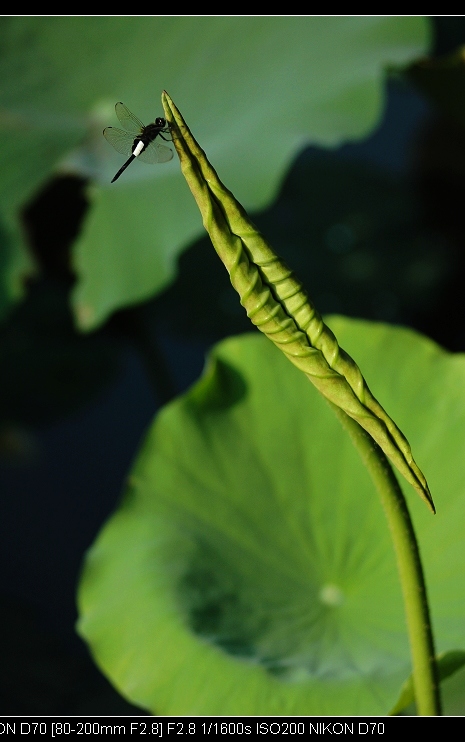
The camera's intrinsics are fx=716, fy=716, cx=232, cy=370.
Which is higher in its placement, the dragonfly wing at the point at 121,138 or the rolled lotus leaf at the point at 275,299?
the dragonfly wing at the point at 121,138

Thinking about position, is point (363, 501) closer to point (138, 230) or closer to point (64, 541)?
point (138, 230)

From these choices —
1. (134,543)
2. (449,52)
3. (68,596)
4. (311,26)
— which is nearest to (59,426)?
(68,596)

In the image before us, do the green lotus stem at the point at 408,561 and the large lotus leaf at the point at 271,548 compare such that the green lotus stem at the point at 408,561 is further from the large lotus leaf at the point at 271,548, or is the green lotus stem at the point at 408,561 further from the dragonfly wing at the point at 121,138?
the dragonfly wing at the point at 121,138

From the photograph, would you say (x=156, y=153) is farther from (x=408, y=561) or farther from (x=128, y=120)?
(x=408, y=561)

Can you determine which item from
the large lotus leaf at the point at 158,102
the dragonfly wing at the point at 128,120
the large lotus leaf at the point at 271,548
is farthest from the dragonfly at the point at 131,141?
the large lotus leaf at the point at 158,102

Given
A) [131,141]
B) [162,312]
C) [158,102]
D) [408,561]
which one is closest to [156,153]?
[131,141]

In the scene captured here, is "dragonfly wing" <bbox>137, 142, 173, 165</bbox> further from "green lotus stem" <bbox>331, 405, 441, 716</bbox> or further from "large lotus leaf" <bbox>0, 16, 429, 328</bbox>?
"large lotus leaf" <bbox>0, 16, 429, 328</bbox>
